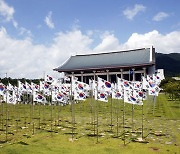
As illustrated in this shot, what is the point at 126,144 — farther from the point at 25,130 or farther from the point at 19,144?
the point at 25,130

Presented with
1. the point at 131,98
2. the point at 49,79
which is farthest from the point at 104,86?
the point at 49,79

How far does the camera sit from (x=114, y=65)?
97.4 metres

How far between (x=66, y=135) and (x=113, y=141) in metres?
4.17

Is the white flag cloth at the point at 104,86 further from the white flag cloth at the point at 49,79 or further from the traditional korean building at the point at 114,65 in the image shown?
the traditional korean building at the point at 114,65

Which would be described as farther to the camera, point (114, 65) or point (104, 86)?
point (114, 65)

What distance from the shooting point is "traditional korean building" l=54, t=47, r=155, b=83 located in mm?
93750

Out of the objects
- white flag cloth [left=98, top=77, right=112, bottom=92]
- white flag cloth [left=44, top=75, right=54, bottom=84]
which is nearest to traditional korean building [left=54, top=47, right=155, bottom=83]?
white flag cloth [left=44, top=75, right=54, bottom=84]

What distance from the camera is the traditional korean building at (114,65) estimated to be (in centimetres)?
9375

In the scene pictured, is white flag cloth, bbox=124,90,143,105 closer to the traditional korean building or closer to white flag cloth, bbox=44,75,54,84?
white flag cloth, bbox=44,75,54,84

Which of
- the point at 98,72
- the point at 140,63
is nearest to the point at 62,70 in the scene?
the point at 98,72

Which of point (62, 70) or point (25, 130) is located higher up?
point (62, 70)

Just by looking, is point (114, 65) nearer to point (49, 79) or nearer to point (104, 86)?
point (49, 79)

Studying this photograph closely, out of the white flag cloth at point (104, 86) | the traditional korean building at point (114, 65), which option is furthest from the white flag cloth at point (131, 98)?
the traditional korean building at point (114, 65)

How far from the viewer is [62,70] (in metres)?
107
